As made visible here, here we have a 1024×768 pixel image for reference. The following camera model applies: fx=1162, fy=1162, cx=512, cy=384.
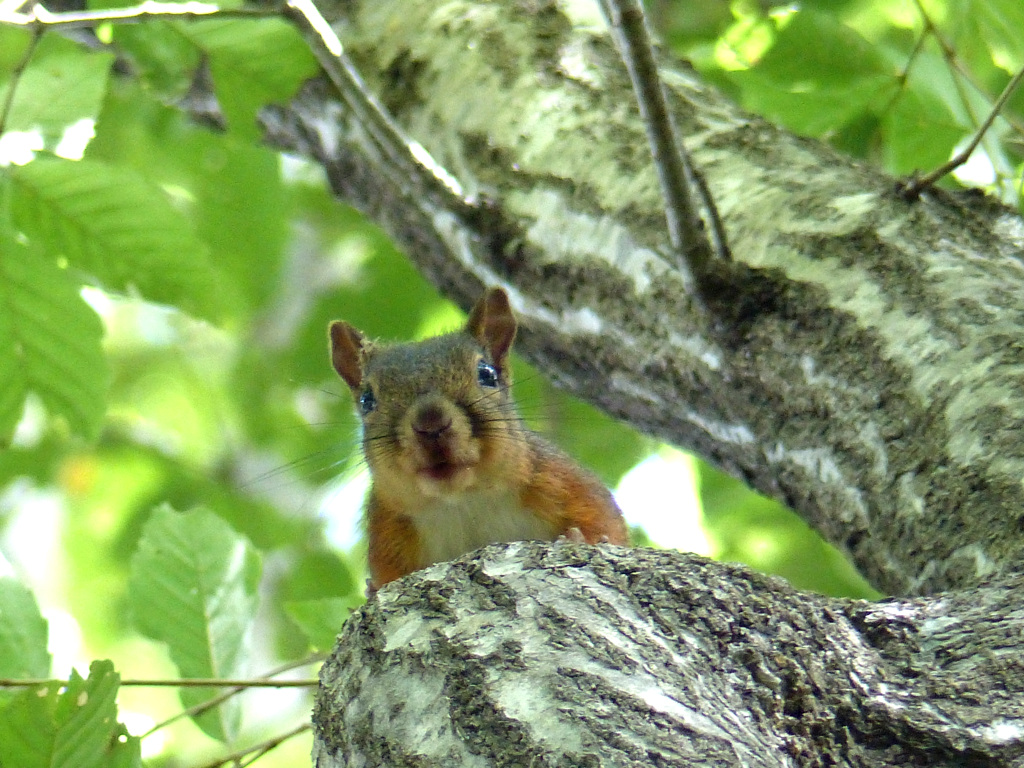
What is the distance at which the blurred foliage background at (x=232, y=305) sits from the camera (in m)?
1.98

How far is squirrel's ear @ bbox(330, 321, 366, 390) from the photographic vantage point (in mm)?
2654

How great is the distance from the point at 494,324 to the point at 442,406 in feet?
0.75

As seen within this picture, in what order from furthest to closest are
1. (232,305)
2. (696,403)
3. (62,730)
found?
(232,305), (696,403), (62,730)

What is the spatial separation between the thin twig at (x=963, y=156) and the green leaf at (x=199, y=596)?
4.20 feet

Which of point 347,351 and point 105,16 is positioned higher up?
point 105,16

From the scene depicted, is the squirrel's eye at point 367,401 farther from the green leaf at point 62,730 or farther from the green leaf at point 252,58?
the green leaf at point 62,730

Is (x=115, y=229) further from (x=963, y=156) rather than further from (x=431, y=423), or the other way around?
(x=963, y=156)

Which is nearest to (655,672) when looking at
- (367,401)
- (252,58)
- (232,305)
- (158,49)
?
(367,401)

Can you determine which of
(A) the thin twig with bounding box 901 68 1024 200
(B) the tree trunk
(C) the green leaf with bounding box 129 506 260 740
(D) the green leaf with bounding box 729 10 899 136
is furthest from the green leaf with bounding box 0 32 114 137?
(A) the thin twig with bounding box 901 68 1024 200

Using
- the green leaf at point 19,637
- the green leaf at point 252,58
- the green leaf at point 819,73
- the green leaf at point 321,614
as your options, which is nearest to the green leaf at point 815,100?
the green leaf at point 819,73

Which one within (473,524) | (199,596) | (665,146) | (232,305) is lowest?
(199,596)

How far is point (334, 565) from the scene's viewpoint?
3.32 metres

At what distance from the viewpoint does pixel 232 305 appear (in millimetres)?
3611

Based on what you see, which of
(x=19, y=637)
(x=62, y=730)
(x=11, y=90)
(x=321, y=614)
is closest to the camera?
(x=62, y=730)
